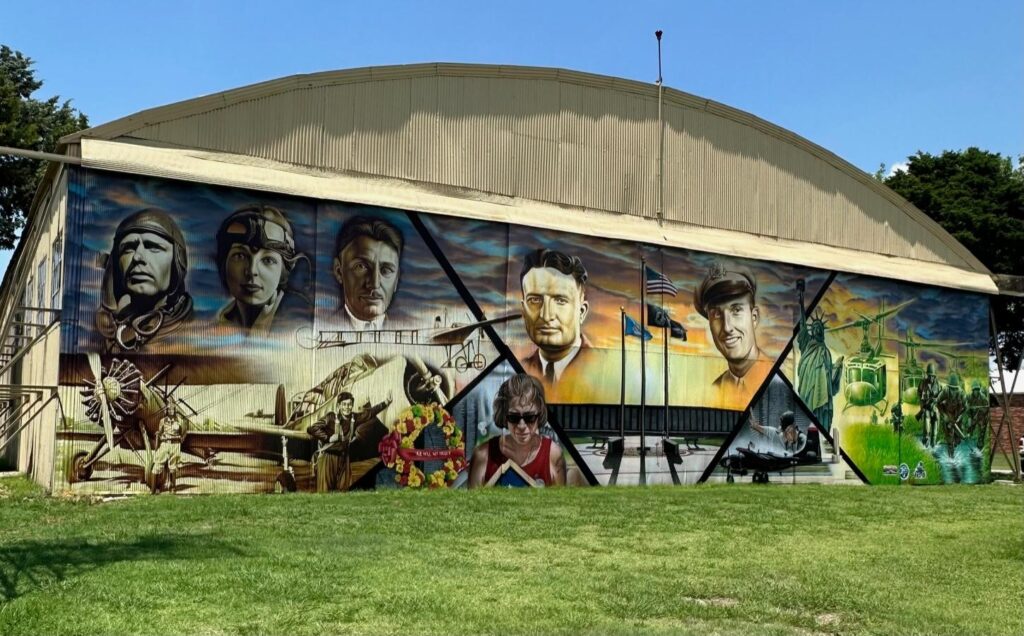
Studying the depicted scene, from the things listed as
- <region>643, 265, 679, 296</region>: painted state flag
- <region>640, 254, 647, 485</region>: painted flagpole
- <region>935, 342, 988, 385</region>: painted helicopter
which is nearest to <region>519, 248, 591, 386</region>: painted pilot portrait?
<region>640, 254, 647, 485</region>: painted flagpole

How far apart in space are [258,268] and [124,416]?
3.62m

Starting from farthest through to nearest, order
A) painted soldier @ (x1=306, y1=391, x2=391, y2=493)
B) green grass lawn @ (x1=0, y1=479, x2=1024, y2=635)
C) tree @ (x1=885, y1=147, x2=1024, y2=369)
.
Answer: tree @ (x1=885, y1=147, x2=1024, y2=369), painted soldier @ (x1=306, y1=391, x2=391, y2=493), green grass lawn @ (x1=0, y1=479, x2=1024, y2=635)

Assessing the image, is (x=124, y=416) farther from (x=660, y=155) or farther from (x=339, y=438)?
(x=660, y=155)

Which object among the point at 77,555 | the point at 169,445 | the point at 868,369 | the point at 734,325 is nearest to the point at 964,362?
the point at 868,369

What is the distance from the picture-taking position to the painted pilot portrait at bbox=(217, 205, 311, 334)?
18.9 metres

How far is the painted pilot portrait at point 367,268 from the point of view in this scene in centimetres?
2014

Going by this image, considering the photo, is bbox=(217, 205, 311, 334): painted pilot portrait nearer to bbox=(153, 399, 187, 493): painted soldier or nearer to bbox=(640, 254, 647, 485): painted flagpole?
bbox=(153, 399, 187, 493): painted soldier

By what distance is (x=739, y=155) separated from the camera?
2706cm

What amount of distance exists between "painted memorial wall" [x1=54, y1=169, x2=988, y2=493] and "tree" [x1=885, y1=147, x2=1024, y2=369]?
67.4ft

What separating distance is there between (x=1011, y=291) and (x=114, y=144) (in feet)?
87.2

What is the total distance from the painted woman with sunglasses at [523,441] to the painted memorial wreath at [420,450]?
0.63 metres

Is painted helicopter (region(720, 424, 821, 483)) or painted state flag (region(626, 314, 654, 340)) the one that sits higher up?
painted state flag (region(626, 314, 654, 340))

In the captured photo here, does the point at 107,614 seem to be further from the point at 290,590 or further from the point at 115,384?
the point at 115,384

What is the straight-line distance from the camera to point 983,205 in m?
47.5
